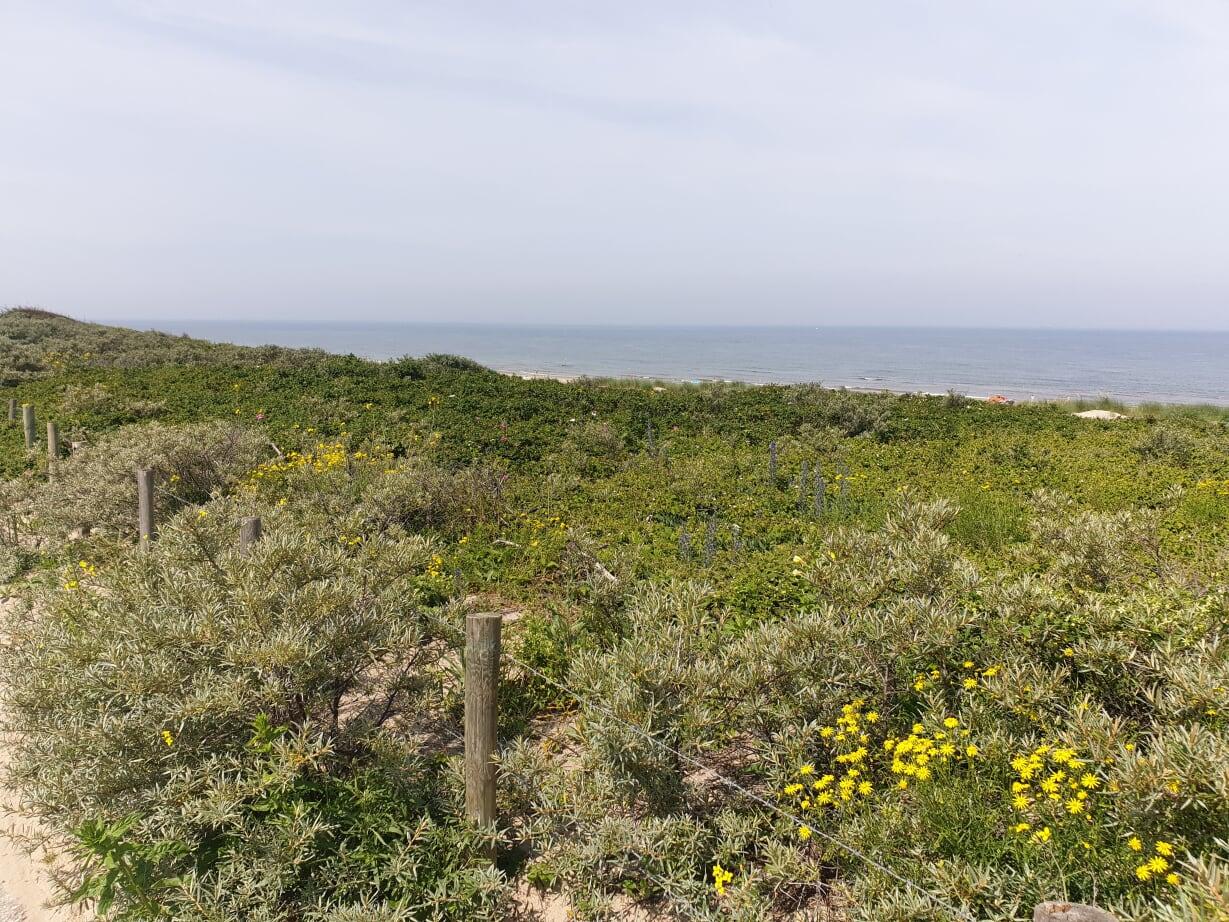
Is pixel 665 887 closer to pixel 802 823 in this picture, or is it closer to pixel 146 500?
pixel 802 823

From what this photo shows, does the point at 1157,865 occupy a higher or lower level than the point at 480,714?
higher

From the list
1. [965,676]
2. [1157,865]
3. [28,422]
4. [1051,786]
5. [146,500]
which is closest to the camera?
[1157,865]

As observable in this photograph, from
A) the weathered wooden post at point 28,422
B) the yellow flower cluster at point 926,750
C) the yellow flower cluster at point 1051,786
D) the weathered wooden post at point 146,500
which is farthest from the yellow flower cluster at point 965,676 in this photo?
the weathered wooden post at point 28,422

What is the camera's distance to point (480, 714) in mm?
3697

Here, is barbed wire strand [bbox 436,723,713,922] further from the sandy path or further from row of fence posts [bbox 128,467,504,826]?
the sandy path

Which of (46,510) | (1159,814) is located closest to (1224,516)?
(1159,814)

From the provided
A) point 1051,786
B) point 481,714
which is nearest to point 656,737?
point 481,714

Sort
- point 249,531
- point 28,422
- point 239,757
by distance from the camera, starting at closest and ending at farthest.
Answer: point 239,757, point 249,531, point 28,422

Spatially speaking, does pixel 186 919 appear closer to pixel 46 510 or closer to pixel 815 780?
pixel 815 780

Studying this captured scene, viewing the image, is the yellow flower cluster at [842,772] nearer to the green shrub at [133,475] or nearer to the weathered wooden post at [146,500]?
the green shrub at [133,475]

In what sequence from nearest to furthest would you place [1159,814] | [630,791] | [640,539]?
[1159,814], [630,791], [640,539]

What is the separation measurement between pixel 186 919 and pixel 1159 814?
4090 millimetres

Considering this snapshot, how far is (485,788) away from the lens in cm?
368

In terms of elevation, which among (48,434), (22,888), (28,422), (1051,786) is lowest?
(22,888)
